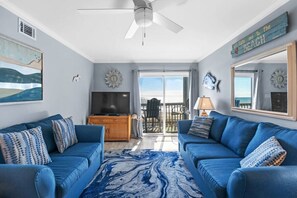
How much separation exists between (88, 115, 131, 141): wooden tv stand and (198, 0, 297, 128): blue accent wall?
2276 mm

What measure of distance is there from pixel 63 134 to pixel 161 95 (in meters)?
3.60

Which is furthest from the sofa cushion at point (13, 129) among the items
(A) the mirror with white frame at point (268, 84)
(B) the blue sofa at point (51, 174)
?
(A) the mirror with white frame at point (268, 84)

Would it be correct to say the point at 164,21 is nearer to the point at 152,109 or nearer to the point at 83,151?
the point at 83,151

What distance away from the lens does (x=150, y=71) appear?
→ 5656 millimetres

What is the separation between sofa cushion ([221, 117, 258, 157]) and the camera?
7.73 ft

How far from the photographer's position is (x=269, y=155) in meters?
1.65

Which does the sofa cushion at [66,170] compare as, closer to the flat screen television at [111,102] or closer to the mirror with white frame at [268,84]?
the mirror with white frame at [268,84]

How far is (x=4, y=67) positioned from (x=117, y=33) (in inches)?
68.7

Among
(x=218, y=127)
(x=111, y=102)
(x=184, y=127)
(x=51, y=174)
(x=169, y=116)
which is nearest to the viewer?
(x=51, y=174)

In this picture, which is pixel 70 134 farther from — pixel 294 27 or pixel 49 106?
pixel 294 27

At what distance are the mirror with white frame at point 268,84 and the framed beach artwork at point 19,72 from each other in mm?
3171

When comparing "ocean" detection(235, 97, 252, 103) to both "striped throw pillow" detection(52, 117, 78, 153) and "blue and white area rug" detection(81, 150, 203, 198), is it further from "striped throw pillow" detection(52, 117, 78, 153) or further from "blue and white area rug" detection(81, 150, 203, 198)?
"striped throw pillow" detection(52, 117, 78, 153)

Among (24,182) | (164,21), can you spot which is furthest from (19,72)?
(164,21)

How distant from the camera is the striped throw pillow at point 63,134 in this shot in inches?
102
